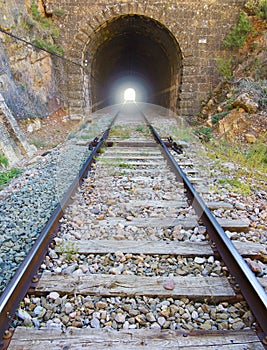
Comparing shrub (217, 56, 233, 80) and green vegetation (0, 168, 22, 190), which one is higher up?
shrub (217, 56, 233, 80)

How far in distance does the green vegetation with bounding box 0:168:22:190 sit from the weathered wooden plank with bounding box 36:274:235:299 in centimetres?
253

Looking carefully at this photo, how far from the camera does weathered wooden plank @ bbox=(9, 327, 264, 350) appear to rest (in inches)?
51.4

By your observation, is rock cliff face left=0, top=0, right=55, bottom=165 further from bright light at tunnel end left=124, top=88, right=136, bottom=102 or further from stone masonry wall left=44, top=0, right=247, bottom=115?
bright light at tunnel end left=124, top=88, right=136, bottom=102

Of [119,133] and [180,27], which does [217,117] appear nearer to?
[119,133]

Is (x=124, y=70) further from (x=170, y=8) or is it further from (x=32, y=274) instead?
(x=32, y=274)

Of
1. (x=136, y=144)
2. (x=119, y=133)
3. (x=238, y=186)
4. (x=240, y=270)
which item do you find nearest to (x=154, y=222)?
(x=240, y=270)

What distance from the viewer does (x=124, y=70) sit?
757 inches

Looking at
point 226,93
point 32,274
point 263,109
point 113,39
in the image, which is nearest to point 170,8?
point 113,39

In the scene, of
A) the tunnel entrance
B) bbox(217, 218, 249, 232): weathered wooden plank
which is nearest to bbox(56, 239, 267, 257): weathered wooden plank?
bbox(217, 218, 249, 232): weathered wooden plank

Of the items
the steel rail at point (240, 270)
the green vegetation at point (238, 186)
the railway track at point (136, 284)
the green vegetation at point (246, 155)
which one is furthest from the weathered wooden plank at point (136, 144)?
the steel rail at point (240, 270)

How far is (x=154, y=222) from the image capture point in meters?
2.53

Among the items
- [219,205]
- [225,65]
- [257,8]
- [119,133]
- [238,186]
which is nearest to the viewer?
[219,205]

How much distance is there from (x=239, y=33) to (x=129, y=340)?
439 inches

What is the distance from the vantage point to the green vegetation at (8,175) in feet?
12.7
